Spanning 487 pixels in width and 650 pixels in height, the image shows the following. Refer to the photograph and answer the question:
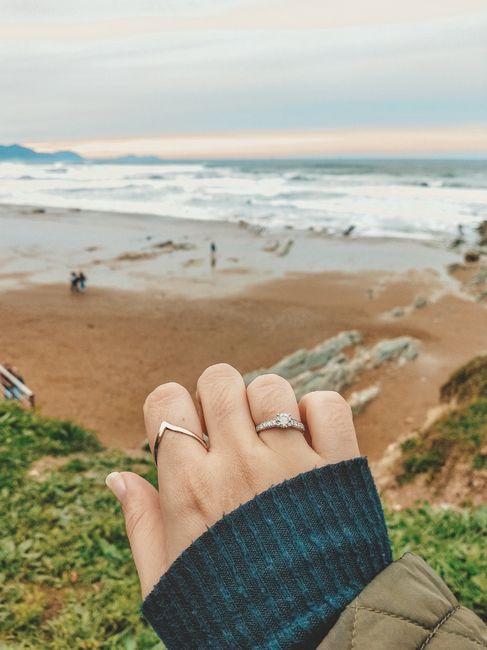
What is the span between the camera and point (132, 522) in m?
1.34

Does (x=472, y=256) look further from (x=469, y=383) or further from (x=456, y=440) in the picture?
(x=456, y=440)

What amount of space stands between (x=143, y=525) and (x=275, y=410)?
0.44 meters

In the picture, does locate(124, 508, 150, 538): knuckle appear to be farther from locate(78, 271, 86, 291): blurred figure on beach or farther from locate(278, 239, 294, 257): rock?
locate(278, 239, 294, 257): rock

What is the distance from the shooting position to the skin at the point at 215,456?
4.17ft

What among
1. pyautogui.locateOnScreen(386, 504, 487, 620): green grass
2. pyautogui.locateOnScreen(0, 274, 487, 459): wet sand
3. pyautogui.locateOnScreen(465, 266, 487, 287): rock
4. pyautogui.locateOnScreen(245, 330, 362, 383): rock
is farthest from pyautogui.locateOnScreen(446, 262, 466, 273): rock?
pyautogui.locateOnScreen(386, 504, 487, 620): green grass

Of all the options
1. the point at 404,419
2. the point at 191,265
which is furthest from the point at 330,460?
the point at 191,265

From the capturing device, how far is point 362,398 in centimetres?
1235

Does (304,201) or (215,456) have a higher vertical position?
(304,201)

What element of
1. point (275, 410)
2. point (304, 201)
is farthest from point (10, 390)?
point (304, 201)

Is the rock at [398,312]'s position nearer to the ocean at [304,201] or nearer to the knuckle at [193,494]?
the ocean at [304,201]

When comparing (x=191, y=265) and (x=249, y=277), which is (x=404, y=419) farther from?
(x=191, y=265)

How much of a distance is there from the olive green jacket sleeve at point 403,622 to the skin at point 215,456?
31cm

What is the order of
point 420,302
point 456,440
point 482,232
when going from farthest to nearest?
point 482,232 → point 420,302 → point 456,440

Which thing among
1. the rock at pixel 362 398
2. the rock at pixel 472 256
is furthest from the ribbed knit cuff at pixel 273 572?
the rock at pixel 472 256
